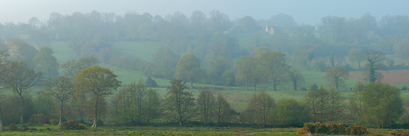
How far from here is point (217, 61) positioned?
80188 mm

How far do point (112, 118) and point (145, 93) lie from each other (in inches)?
242

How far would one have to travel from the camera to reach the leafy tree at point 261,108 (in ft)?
127

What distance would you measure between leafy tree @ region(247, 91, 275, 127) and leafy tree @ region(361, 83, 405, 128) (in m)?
12.7

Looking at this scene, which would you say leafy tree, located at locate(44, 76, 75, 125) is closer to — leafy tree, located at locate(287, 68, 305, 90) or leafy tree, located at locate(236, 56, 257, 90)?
leafy tree, located at locate(236, 56, 257, 90)

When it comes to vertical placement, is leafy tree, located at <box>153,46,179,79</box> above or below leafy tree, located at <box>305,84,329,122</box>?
above

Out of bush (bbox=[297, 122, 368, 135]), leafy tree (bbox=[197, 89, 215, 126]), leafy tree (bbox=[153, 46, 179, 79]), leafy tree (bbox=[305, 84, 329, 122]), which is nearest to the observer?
bush (bbox=[297, 122, 368, 135])

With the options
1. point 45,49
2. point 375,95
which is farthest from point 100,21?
point 375,95

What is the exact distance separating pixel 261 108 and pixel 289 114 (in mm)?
4306

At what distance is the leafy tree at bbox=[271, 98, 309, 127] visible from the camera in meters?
37.4

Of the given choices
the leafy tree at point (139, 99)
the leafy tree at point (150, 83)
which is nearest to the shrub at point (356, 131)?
the leafy tree at point (139, 99)

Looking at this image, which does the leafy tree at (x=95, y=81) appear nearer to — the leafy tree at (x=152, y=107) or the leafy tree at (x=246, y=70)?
the leafy tree at (x=152, y=107)

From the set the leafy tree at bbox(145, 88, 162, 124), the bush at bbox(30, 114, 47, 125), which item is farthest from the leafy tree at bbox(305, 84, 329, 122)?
the bush at bbox(30, 114, 47, 125)

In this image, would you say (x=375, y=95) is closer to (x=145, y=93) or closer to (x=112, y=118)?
(x=145, y=93)

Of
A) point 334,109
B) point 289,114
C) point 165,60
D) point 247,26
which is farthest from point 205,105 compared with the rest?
point 247,26
